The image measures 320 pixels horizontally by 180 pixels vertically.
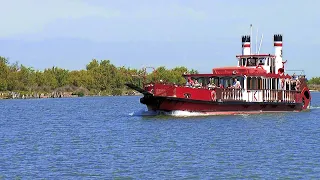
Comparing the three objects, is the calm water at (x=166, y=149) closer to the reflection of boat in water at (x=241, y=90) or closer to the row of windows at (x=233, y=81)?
the reflection of boat in water at (x=241, y=90)

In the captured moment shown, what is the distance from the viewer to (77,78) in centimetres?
16200

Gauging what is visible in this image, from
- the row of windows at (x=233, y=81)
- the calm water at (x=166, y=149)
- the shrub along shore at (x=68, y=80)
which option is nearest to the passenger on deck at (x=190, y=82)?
the row of windows at (x=233, y=81)

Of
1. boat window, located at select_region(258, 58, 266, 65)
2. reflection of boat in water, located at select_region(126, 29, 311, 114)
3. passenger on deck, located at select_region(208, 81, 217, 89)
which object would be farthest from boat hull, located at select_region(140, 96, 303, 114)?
boat window, located at select_region(258, 58, 266, 65)

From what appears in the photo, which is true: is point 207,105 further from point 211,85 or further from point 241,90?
point 241,90

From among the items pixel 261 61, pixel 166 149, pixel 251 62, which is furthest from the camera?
pixel 251 62

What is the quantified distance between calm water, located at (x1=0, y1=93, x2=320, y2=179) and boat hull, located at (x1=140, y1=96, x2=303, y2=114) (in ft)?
2.56

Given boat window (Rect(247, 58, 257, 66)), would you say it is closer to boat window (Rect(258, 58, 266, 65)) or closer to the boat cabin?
the boat cabin

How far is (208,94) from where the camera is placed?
147ft

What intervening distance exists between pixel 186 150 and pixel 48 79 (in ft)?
398

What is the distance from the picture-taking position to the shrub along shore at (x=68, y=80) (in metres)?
132

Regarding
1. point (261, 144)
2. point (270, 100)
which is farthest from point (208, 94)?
point (261, 144)

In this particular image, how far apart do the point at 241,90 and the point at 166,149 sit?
17.3 m

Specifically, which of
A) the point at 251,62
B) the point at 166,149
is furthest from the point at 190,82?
the point at 166,149

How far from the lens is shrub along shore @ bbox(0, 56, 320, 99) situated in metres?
132
